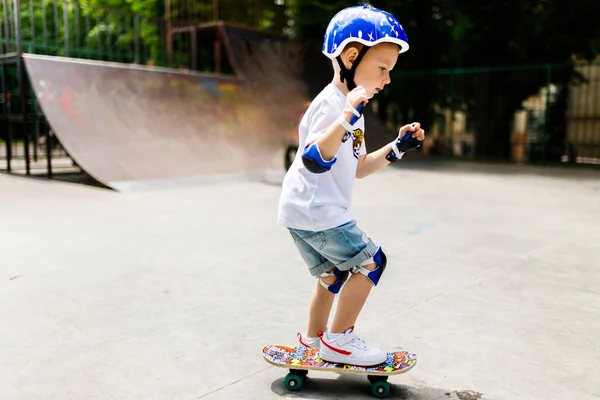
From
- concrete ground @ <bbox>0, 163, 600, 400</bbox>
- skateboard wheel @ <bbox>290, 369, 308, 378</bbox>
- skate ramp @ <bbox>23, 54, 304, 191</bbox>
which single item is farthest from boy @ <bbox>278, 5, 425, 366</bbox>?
skate ramp @ <bbox>23, 54, 304, 191</bbox>

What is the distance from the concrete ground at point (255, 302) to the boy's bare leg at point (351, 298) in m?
0.28

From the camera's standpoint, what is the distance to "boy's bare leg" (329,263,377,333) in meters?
2.21

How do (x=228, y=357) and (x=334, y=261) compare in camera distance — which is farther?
(x=228, y=357)

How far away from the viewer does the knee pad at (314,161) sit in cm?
202

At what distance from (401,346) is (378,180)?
7536 mm

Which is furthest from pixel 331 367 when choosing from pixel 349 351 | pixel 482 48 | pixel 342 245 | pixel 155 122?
pixel 482 48

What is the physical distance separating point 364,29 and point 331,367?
51.8 inches

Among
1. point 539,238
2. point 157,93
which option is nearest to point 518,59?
point 157,93

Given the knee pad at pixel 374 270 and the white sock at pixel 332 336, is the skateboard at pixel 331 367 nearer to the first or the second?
the white sock at pixel 332 336

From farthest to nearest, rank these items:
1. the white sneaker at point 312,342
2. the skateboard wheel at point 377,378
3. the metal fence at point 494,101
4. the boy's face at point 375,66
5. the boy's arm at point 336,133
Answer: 1. the metal fence at point 494,101
2. the white sneaker at point 312,342
3. the skateboard wheel at point 377,378
4. the boy's face at point 375,66
5. the boy's arm at point 336,133

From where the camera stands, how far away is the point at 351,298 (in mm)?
2225

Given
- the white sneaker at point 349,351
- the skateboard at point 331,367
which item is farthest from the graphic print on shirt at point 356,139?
the skateboard at point 331,367

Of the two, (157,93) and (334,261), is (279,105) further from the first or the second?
(334,261)

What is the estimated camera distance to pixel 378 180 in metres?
10.1
